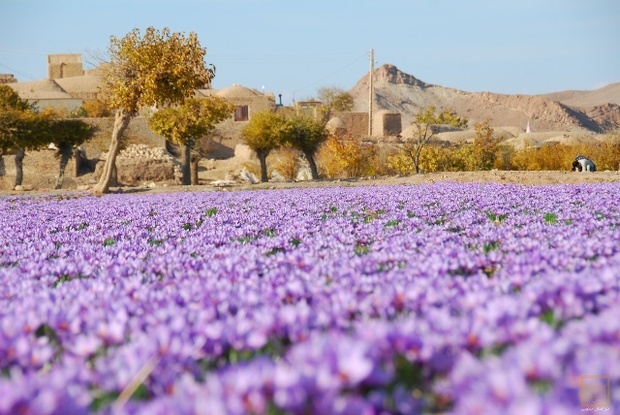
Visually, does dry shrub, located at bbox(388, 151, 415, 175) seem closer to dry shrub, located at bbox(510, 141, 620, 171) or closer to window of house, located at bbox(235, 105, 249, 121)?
dry shrub, located at bbox(510, 141, 620, 171)

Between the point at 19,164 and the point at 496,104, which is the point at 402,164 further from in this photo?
the point at 496,104

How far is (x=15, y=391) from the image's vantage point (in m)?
2.02

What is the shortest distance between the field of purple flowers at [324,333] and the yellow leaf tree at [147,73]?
2214 centimetres

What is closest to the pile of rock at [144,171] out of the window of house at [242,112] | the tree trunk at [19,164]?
the tree trunk at [19,164]

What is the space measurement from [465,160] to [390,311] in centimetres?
3637

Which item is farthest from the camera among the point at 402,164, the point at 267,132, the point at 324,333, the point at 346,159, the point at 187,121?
the point at 346,159

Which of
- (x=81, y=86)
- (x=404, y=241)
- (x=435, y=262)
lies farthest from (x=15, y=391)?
(x=81, y=86)

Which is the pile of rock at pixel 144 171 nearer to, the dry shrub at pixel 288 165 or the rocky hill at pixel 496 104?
the dry shrub at pixel 288 165

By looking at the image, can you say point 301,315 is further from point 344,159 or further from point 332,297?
point 344,159

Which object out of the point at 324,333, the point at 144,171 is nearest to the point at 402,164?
the point at 144,171

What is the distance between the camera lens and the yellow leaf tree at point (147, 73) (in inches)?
1053

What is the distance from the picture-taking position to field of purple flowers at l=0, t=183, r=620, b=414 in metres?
2.02

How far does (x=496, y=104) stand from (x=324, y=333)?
502ft

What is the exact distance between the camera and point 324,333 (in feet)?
9.35
